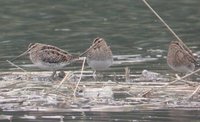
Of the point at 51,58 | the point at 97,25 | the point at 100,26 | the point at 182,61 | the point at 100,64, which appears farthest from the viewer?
the point at 97,25

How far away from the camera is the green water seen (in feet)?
58.1

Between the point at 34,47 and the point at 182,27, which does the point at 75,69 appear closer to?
the point at 34,47

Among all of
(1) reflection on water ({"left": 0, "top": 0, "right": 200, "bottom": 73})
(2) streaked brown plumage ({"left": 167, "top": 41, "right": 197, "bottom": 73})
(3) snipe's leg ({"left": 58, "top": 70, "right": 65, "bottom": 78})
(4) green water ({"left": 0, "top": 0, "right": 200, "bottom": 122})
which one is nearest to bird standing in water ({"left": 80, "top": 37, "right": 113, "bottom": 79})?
(3) snipe's leg ({"left": 58, "top": 70, "right": 65, "bottom": 78})

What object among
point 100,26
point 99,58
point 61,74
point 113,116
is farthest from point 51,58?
point 100,26

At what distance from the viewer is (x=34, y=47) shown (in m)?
14.9

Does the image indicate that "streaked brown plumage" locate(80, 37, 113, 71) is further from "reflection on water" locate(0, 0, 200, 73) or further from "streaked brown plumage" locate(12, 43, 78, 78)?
"reflection on water" locate(0, 0, 200, 73)

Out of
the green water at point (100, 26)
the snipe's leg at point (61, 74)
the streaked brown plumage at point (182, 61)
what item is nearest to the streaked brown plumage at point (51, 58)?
the snipe's leg at point (61, 74)

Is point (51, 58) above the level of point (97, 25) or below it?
below

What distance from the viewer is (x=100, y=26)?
22125 millimetres

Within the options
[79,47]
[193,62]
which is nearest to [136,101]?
[193,62]

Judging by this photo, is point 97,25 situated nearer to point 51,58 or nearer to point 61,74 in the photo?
point 51,58

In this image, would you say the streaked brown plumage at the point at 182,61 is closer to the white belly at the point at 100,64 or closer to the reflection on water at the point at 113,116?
the white belly at the point at 100,64

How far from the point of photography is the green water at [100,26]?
17.7 metres

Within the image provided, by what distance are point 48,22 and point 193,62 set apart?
9949mm
